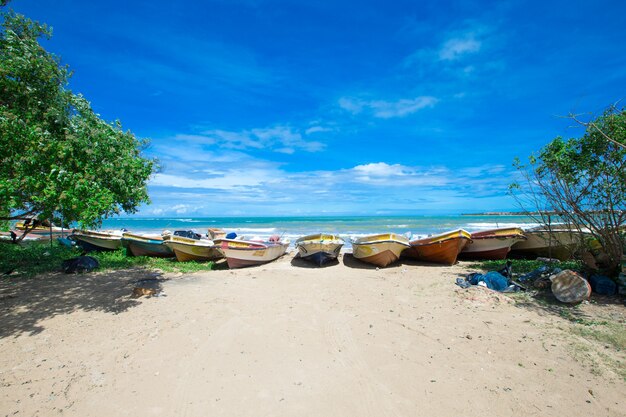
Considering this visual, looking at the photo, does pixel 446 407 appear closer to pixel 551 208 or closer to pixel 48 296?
pixel 551 208

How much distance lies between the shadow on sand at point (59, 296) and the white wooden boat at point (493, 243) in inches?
Answer: 429

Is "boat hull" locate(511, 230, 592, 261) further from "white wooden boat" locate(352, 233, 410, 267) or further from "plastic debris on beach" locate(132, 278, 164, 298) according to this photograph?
"plastic debris on beach" locate(132, 278, 164, 298)

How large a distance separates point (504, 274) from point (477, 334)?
3854 millimetres

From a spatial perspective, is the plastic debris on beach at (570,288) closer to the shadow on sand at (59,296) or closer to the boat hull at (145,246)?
the shadow on sand at (59,296)

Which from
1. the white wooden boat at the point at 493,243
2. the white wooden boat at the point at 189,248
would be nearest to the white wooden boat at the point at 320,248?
the white wooden boat at the point at 189,248

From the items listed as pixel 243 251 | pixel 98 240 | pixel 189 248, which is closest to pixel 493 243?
pixel 243 251

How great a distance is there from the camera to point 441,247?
10570 mm

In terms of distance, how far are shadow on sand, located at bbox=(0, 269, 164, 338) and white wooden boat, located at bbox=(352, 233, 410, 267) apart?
6.76 metres

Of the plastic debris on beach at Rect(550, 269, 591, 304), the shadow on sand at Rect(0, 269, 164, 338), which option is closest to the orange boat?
the plastic debris on beach at Rect(550, 269, 591, 304)

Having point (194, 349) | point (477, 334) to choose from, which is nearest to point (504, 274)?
point (477, 334)

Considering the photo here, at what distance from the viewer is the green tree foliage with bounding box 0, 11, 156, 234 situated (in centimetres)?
486

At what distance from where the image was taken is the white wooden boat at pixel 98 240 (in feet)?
45.9

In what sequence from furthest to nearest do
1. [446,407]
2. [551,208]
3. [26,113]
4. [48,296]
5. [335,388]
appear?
[551,208] < [48,296] < [26,113] < [335,388] < [446,407]

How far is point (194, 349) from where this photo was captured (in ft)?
14.3
